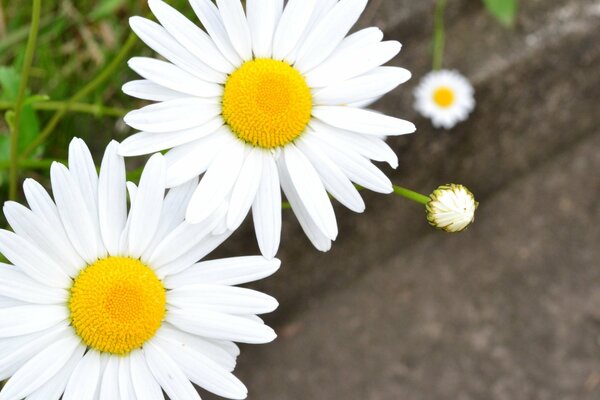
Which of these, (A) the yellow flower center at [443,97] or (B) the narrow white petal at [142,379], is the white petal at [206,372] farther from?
(A) the yellow flower center at [443,97]

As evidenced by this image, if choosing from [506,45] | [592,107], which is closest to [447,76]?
[506,45]

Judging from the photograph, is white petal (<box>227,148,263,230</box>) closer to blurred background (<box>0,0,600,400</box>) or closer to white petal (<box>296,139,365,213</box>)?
white petal (<box>296,139,365,213</box>)

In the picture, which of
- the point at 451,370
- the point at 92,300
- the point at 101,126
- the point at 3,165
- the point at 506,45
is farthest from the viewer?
the point at 451,370

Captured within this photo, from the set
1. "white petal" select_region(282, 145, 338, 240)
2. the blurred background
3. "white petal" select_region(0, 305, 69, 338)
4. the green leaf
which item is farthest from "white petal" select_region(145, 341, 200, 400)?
the green leaf

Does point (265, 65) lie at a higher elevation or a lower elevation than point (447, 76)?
lower

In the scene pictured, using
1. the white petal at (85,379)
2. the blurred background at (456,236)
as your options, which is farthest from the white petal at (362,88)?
the blurred background at (456,236)

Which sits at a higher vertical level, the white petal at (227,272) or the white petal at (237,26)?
the white petal at (237,26)

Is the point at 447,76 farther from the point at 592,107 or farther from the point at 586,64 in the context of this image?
the point at 592,107
